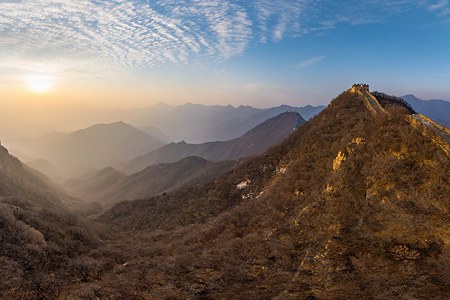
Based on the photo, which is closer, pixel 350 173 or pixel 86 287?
pixel 86 287

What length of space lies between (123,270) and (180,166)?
5810 inches

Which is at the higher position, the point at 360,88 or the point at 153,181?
the point at 360,88

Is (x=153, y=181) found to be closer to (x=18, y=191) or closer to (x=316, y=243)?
(x=18, y=191)

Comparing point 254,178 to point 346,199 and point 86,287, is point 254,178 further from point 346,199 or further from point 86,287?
point 86,287

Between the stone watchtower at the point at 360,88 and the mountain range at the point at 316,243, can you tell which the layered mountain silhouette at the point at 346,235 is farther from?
the stone watchtower at the point at 360,88

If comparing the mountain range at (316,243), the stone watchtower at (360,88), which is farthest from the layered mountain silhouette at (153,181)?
the mountain range at (316,243)

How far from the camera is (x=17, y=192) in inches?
3049

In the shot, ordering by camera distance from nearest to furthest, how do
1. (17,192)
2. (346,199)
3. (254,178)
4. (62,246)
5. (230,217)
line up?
1. (346,199)
2. (62,246)
3. (230,217)
4. (254,178)
5. (17,192)

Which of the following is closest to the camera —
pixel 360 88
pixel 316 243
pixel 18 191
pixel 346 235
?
pixel 346 235

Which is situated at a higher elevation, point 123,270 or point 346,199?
point 346,199

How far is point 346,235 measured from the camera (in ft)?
65.2

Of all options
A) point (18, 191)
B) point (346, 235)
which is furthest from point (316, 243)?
point (18, 191)

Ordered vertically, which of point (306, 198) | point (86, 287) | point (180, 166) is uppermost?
Result: point (306, 198)

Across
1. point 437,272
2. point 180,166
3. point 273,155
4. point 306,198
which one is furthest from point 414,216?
point 180,166
